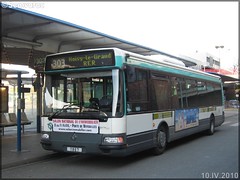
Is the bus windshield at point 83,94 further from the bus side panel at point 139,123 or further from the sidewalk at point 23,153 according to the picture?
the sidewalk at point 23,153

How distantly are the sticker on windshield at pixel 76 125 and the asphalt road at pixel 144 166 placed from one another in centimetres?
90

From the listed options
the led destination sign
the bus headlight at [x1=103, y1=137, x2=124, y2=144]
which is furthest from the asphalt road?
the led destination sign

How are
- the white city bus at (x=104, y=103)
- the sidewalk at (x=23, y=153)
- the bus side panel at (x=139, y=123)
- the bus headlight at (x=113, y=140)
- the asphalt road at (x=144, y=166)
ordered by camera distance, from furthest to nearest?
the sidewalk at (x=23, y=153) < the bus side panel at (x=139, y=123) < the white city bus at (x=104, y=103) < the bus headlight at (x=113, y=140) < the asphalt road at (x=144, y=166)

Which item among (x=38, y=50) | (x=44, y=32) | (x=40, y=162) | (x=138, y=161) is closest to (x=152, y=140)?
(x=138, y=161)

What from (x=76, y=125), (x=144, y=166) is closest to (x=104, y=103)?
(x=76, y=125)

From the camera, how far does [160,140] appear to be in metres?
9.54

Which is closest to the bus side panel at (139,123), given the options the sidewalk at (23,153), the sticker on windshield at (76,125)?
the sticker on windshield at (76,125)

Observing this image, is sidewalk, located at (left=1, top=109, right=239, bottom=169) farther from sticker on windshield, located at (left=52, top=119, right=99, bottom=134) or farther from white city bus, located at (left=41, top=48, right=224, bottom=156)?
sticker on windshield, located at (left=52, top=119, right=99, bottom=134)

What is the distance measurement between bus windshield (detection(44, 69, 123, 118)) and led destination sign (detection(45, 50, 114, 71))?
0.21 m

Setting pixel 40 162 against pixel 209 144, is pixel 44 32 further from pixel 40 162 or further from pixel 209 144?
pixel 209 144

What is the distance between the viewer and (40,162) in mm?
8688

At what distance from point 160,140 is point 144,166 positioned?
1.68 meters

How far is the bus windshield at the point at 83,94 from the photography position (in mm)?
7676

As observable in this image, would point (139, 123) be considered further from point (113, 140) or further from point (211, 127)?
point (211, 127)
